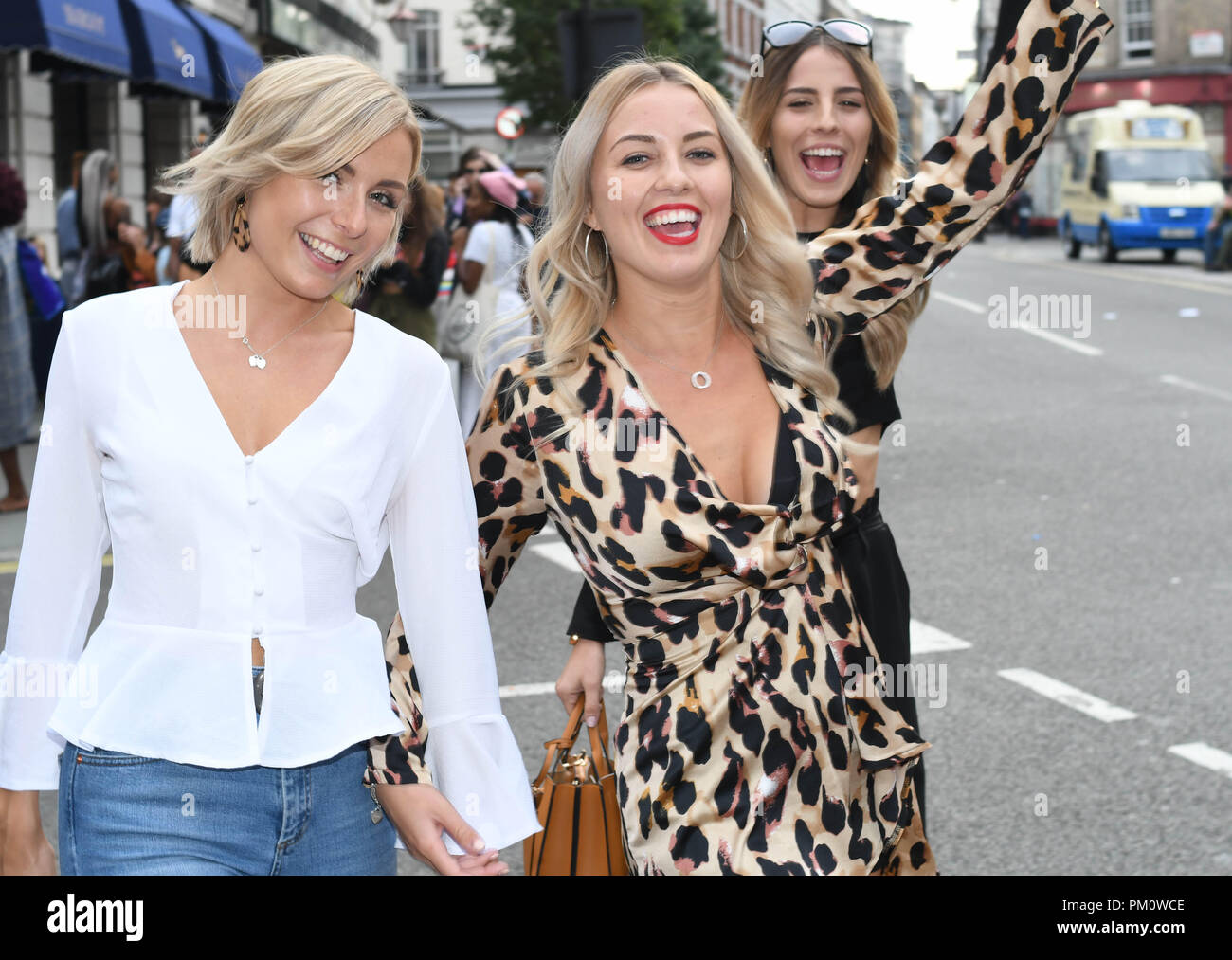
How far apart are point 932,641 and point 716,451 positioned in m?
4.22

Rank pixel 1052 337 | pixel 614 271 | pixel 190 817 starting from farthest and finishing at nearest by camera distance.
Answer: pixel 1052 337, pixel 614 271, pixel 190 817

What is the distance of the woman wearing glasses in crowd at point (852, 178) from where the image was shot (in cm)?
314

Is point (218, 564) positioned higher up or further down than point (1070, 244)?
higher up

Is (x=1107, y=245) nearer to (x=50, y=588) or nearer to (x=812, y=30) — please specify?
(x=812, y=30)

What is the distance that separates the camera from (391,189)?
236 cm

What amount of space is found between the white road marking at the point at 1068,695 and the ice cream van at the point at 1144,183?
27.2 meters

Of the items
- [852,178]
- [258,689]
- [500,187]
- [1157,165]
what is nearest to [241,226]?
[258,689]

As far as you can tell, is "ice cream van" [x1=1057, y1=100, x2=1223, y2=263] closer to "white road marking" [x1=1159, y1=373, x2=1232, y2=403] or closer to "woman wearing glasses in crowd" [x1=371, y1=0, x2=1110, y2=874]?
"white road marking" [x1=1159, y1=373, x2=1232, y2=403]

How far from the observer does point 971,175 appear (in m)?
2.94

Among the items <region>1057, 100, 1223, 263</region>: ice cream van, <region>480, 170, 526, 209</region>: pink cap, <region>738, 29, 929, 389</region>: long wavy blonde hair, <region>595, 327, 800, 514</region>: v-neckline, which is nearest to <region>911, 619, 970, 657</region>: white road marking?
<region>738, 29, 929, 389</region>: long wavy blonde hair

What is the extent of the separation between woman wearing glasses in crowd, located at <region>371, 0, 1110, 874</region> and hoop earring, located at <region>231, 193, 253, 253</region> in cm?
49

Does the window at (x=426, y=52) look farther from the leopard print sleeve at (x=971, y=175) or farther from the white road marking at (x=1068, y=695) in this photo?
the leopard print sleeve at (x=971, y=175)

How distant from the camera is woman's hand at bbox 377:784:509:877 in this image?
2309 millimetres
